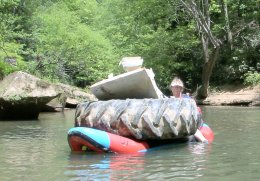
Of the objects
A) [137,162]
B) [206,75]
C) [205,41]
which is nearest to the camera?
[137,162]

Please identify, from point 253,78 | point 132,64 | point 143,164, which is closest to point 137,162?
point 143,164

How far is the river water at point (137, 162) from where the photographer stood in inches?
234

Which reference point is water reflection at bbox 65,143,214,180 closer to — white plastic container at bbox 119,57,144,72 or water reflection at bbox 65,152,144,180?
water reflection at bbox 65,152,144,180

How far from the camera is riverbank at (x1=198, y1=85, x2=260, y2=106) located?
22719 millimetres

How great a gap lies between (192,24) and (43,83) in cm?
1373

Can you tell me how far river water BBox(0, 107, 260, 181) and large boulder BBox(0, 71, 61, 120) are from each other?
5.17 metres

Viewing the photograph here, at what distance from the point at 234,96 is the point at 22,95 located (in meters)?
12.1

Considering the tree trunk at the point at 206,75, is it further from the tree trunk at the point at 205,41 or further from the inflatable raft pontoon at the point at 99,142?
the inflatable raft pontoon at the point at 99,142

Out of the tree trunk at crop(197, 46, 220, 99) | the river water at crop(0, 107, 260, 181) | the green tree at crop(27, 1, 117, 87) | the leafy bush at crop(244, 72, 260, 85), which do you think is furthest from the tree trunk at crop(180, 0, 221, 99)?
the river water at crop(0, 107, 260, 181)

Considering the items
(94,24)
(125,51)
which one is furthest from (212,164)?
(94,24)

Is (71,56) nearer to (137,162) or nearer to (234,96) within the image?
(234,96)

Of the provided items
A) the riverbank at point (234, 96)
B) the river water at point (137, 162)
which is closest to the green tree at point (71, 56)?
the riverbank at point (234, 96)

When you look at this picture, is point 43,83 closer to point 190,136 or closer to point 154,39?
point 190,136

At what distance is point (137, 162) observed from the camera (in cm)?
686
